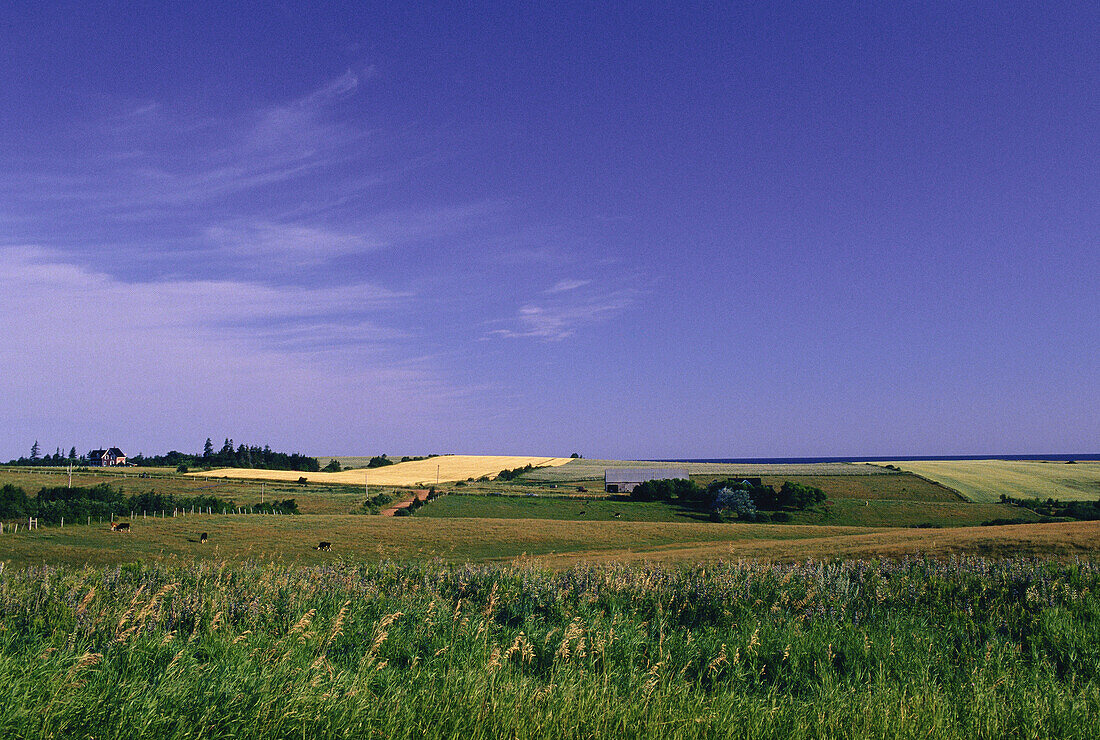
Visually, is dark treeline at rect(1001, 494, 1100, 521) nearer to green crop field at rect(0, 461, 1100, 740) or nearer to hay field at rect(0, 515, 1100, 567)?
hay field at rect(0, 515, 1100, 567)

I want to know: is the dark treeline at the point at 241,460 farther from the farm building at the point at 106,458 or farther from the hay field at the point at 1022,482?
the hay field at the point at 1022,482

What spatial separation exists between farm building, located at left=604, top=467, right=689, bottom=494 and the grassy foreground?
97.7 m

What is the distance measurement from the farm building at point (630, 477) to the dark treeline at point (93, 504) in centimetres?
5526

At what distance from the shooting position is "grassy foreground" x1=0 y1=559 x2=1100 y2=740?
522 cm

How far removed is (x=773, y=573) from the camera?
1555cm

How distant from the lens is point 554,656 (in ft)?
25.2

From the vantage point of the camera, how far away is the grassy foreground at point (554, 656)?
5223mm

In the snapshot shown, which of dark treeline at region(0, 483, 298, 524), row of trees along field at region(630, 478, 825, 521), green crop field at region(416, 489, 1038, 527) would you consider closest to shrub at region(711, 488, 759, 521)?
row of trees along field at region(630, 478, 825, 521)

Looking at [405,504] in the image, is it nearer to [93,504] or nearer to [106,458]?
[93,504]

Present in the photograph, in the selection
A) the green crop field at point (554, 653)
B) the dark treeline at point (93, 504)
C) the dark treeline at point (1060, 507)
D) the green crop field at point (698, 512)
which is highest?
the green crop field at point (554, 653)

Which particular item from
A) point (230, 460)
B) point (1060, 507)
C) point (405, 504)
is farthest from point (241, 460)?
point (1060, 507)

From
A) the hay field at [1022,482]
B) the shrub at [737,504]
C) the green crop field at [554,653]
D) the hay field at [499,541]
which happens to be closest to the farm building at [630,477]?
the shrub at [737,504]

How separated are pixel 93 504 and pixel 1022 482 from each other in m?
136

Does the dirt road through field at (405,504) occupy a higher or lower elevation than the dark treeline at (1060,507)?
lower
